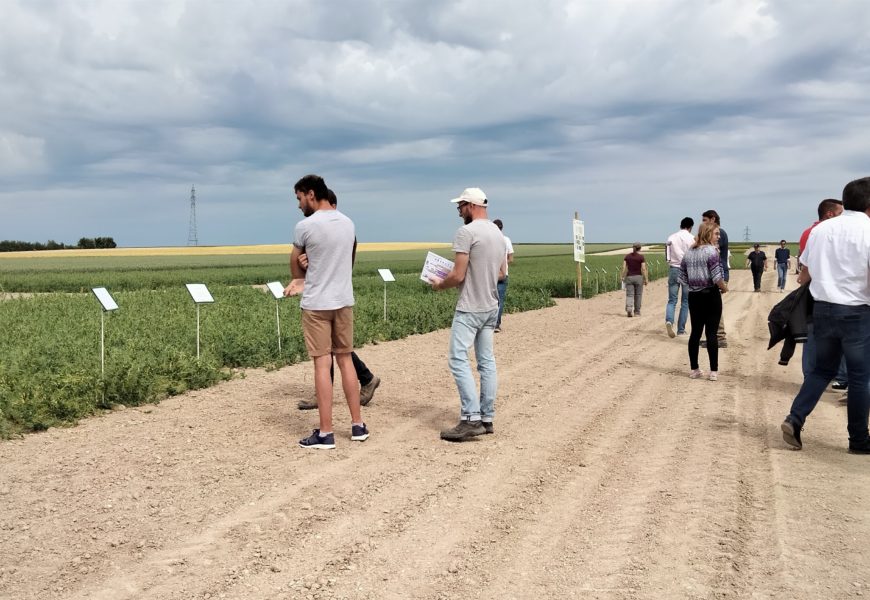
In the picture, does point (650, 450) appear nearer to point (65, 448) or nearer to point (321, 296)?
point (321, 296)

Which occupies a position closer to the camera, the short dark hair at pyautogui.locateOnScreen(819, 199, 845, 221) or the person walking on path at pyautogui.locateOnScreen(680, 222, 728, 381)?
the short dark hair at pyautogui.locateOnScreen(819, 199, 845, 221)

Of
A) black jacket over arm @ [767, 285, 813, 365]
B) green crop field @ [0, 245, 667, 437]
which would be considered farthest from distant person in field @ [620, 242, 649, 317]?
black jacket over arm @ [767, 285, 813, 365]

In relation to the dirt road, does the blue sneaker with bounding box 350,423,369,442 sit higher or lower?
higher

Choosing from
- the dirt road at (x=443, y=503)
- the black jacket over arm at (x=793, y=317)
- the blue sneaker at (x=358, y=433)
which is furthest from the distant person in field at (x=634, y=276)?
the blue sneaker at (x=358, y=433)

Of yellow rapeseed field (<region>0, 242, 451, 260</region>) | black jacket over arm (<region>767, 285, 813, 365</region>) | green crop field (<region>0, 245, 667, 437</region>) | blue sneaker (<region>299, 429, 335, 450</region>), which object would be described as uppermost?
yellow rapeseed field (<region>0, 242, 451, 260</region>)

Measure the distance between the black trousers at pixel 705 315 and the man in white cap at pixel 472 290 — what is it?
423 centimetres

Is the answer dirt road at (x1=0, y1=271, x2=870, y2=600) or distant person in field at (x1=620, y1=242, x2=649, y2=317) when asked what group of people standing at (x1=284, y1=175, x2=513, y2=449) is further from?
distant person in field at (x1=620, y1=242, x2=649, y2=317)

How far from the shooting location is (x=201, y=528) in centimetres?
456

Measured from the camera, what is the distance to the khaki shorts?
20.1 ft

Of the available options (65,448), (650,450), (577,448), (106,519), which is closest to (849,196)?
(650,450)

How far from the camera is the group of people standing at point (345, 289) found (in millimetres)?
6090

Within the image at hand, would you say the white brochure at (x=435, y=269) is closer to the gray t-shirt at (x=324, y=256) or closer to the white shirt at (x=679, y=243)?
the gray t-shirt at (x=324, y=256)

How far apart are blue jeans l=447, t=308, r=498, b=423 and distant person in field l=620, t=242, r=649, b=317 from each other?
11.8 metres

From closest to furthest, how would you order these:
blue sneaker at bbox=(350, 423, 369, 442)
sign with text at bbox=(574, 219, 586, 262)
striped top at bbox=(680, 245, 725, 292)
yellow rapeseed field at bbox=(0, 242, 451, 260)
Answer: blue sneaker at bbox=(350, 423, 369, 442) < striped top at bbox=(680, 245, 725, 292) < sign with text at bbox=(574, 219, 586, 262) < yellow rapeseed field at bbox=(0, 242, 451, 260)
